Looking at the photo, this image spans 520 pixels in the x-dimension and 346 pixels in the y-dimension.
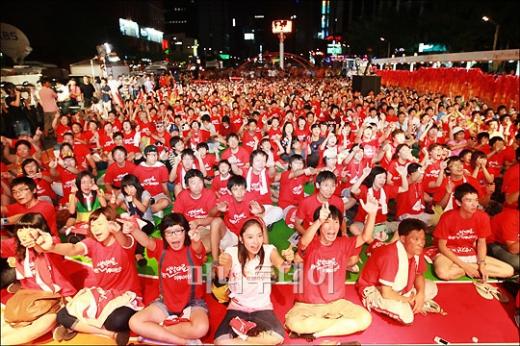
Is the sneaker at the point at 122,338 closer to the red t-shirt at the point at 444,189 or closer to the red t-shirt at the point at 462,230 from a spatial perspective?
the red t-shirt at the point at 462,230

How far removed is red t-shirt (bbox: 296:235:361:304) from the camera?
4.29 meters

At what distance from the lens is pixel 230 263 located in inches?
167

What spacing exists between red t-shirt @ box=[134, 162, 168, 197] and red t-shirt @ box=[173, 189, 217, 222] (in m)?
1.61

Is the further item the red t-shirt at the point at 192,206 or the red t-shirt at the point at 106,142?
the red t-shirt at the point at 106,142

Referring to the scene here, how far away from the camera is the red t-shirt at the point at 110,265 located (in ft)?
14.1

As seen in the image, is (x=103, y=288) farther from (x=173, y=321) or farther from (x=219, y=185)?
(x=219, y=185)

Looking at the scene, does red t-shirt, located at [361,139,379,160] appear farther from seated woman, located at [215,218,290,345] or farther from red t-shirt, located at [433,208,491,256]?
seated woman, located at [215,218,290,345]

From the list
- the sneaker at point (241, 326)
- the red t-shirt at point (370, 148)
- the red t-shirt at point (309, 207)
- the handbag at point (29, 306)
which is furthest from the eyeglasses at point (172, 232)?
the red t-shirt at point (370, 148)

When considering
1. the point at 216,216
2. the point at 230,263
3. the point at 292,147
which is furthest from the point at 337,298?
the point at 292,147

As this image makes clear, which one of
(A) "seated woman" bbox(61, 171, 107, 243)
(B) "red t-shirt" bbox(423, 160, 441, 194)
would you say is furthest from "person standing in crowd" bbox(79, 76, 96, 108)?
(B) "red t-shirt" bbox(423, 160, 441, 194)

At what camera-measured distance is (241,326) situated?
4.00m

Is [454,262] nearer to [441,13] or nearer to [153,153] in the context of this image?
[153,153]

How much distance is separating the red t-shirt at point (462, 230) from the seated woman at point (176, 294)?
316cm

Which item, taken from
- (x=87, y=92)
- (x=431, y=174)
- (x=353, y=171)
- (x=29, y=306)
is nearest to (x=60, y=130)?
(x=29, y=306)
